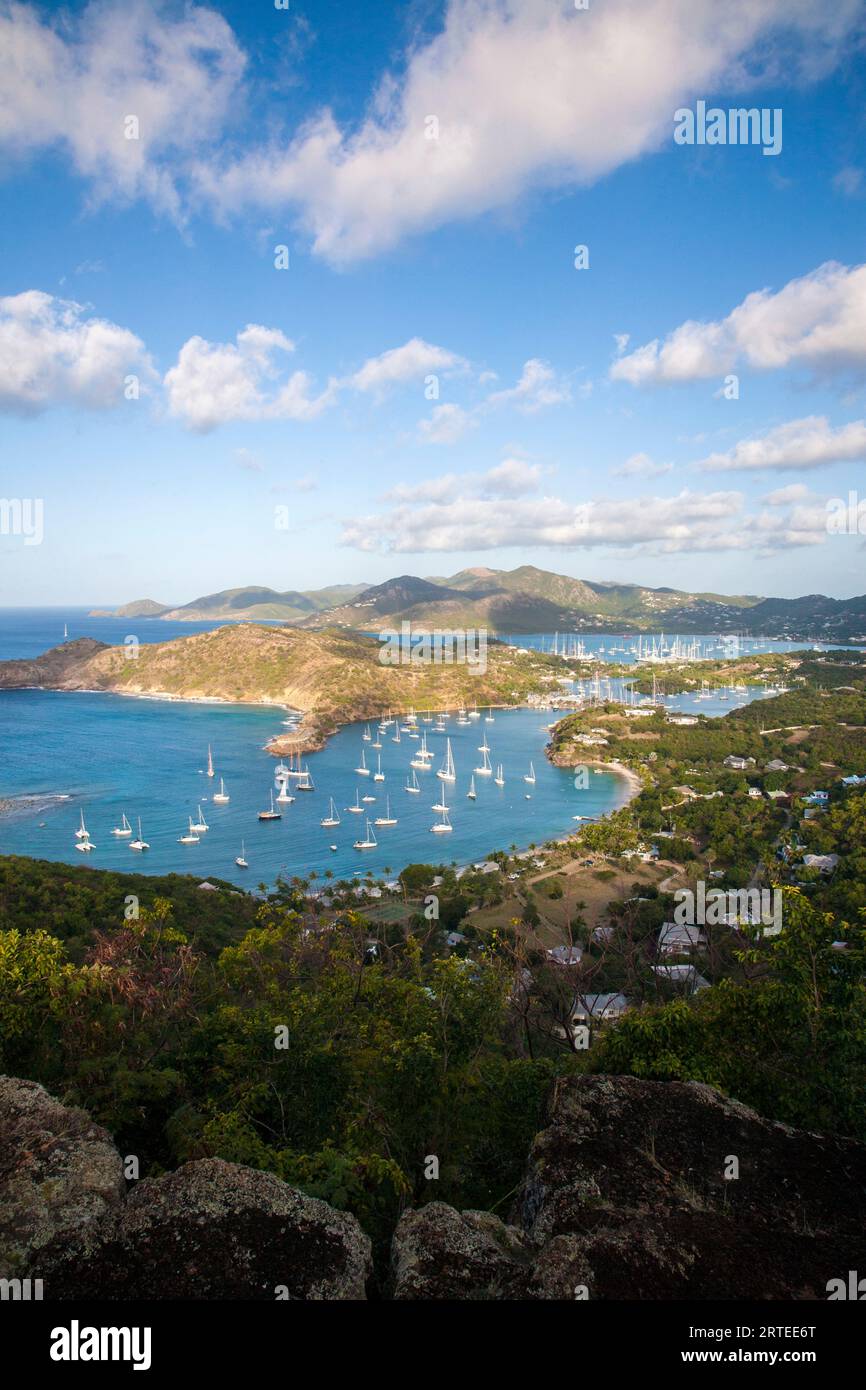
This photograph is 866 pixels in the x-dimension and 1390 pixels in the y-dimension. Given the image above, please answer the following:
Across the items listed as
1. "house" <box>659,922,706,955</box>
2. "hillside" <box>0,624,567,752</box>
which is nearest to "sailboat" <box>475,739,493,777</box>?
"hillside" <box>0,624,567,752</box>

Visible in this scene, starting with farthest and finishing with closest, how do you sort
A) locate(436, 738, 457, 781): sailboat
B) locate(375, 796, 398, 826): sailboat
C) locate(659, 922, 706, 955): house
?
locate(436, 738, 457, 781): sailboat → locate(375, 796, 398, 826): sailboat → locate(659, 922, 706, 955): house

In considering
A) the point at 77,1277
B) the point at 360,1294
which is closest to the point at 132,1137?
the point at 77,1277

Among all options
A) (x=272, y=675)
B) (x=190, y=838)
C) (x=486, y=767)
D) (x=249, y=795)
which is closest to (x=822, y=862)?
(x=486, y=767)

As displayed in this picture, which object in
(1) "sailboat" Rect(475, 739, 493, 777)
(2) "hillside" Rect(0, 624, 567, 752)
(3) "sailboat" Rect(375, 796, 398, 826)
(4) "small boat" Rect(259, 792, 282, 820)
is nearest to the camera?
(3) "sailboat" Rect(375, 796, 398, 826)

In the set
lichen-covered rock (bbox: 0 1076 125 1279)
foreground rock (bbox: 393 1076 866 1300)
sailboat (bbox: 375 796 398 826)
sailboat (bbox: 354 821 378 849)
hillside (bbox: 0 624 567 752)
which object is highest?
hillside (bbox: 0 624 567 752)

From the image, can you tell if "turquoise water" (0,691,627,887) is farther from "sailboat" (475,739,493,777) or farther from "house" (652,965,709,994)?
"house" (652,965,709,994)

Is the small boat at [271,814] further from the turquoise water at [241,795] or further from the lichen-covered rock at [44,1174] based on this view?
the lichen-covered rock at [44,1174]

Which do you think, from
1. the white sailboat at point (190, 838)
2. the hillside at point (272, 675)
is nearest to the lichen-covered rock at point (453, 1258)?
the white sailboat at point (190, 838)
